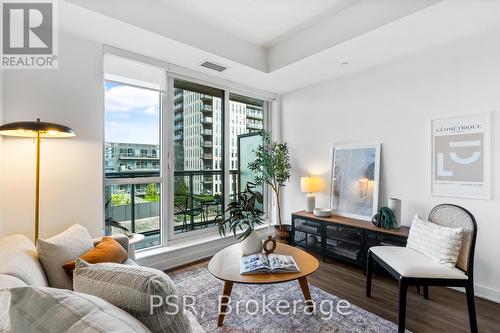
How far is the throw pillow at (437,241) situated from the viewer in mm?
1891

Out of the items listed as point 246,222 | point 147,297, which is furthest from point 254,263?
point 147,297

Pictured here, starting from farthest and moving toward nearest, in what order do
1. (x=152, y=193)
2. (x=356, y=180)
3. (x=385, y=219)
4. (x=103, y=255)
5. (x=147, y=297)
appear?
(x=356, y=180) → (x=152, y=193) → (x=385, y=219) → (x=103, y=255) → (x=147, y=297)

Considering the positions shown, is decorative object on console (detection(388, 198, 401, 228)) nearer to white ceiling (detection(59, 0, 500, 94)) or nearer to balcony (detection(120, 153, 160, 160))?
white ceiling (detection(59, 0, 500, 94))

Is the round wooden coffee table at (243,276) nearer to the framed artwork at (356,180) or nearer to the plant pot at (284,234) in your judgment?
the framed artwork at (356,180)

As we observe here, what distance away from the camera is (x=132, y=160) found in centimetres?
297

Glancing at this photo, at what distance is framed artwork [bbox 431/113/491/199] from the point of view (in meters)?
2.36

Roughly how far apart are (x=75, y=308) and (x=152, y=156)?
2563 mm

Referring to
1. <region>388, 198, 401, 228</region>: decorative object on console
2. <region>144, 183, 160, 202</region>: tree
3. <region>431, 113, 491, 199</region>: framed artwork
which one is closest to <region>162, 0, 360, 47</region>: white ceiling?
<region>431, 113, 491, 199</region>: framed artwork

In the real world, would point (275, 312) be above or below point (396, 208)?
below

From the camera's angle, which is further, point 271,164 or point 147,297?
point 271,164

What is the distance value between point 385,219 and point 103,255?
267 centimetres

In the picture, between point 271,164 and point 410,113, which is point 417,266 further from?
point 271,164

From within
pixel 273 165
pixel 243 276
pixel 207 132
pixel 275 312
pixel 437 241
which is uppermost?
pixel 207 132

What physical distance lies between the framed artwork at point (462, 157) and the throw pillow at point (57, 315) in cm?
302
